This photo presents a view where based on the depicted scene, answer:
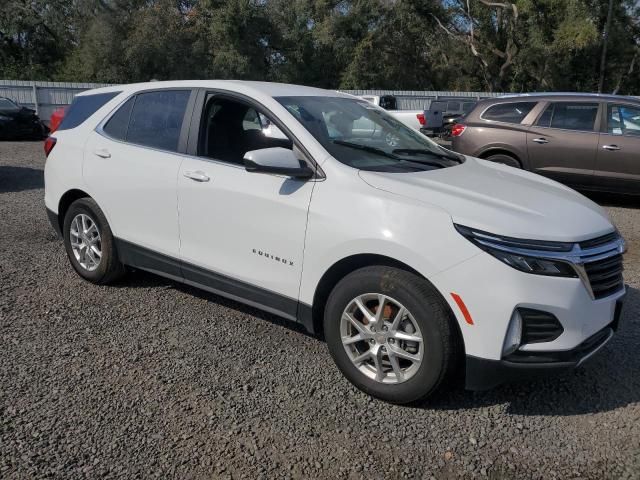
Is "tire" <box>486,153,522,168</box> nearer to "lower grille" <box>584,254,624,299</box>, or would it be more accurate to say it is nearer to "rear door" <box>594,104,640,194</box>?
"rear door" <box>594,104,640,194</box>

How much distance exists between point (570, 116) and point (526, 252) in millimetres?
6804

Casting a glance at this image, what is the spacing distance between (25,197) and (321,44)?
103 feet

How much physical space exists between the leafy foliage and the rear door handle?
30.7 m

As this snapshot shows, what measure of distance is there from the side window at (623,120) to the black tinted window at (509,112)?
112cm

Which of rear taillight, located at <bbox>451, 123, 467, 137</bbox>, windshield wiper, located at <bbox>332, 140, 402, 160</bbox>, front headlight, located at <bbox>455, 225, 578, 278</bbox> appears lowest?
rear taillight, located at <bbox>451, 123, 467, 137</bbox>

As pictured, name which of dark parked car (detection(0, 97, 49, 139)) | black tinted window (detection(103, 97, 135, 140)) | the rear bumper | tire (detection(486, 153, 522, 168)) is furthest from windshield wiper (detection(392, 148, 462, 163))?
dark parked car (detection(0, 97, 49, 139))

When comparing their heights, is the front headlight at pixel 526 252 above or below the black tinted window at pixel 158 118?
below

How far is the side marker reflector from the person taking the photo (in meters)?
2.87

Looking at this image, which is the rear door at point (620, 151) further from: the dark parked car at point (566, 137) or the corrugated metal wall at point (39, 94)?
the corrugated metal wall at point (39, 94)

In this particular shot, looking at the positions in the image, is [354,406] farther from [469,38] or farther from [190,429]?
[469,38]

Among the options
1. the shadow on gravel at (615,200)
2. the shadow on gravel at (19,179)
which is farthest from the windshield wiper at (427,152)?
the shadow on gravel at (19,179)

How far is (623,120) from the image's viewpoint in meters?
8.41

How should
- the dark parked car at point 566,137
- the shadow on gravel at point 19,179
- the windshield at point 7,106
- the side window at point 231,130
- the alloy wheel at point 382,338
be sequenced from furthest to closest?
the windshield at point 7,106 → the shadow on gravel at point 19,179 → the dark parked car at point 566,137 → the side window at point 231,130 → the alloy wheel at point 382,338

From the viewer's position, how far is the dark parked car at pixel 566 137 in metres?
8.34
